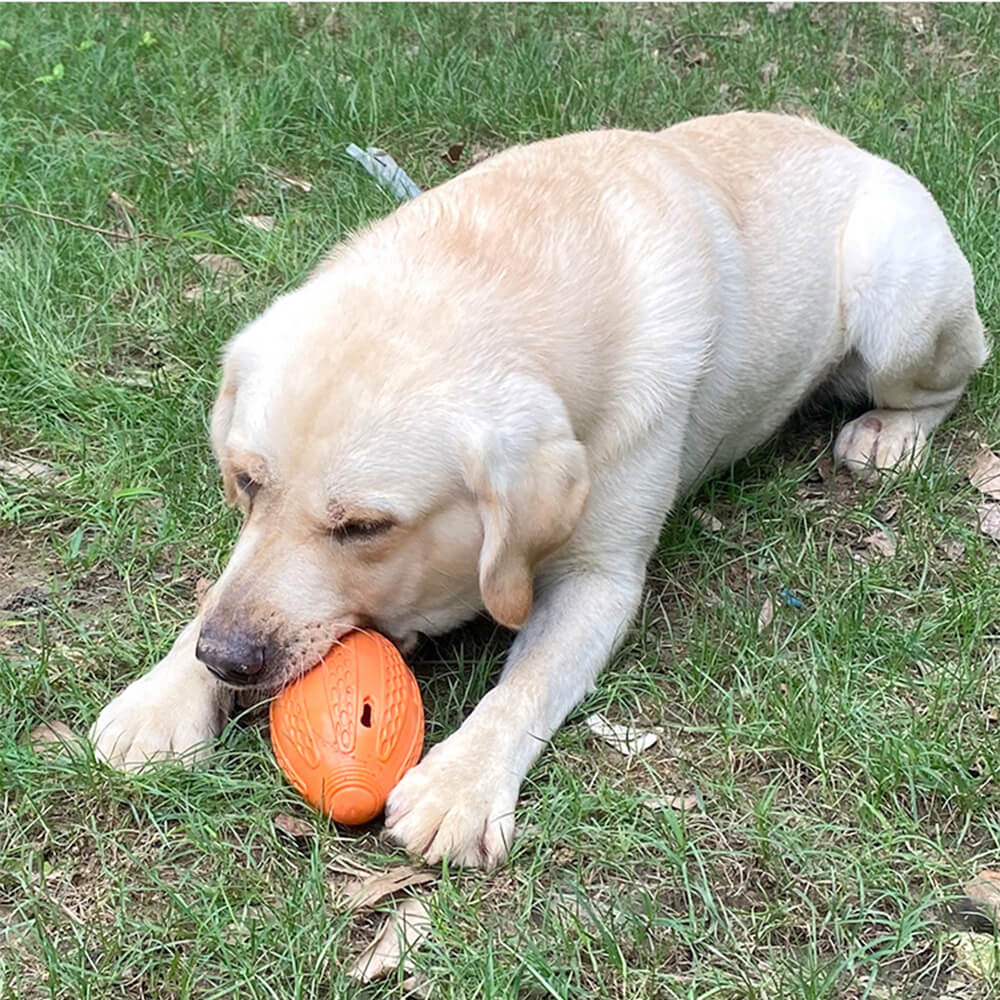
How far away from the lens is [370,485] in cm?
268

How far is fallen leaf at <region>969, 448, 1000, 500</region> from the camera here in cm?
395

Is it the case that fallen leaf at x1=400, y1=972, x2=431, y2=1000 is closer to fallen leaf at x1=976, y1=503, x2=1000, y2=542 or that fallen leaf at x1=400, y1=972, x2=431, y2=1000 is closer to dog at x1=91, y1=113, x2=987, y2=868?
dog at x1=91, y1=113, x2=987, y2=868

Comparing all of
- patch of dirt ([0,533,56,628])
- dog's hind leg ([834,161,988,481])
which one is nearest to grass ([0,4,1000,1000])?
patch of dirt ([0,533,56,628])

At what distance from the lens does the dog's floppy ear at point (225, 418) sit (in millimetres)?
3027

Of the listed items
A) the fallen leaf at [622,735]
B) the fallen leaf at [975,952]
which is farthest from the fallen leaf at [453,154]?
the fallen leaf at [975,952]

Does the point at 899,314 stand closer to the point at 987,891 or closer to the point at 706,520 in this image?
the point at 706,520

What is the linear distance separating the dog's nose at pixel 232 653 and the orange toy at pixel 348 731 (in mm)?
107

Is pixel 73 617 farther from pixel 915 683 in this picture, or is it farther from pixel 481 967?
pixel 915 683

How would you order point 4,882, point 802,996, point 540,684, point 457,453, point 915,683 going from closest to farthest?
point 802,996, point 4,882, point 457,453, point 540,684, point 915,683

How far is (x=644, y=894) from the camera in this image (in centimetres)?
257

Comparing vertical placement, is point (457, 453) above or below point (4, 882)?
above

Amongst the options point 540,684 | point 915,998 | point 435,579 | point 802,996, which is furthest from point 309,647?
point 915,998

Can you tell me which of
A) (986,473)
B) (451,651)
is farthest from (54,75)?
(986,473)

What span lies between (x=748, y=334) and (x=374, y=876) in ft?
6.11
